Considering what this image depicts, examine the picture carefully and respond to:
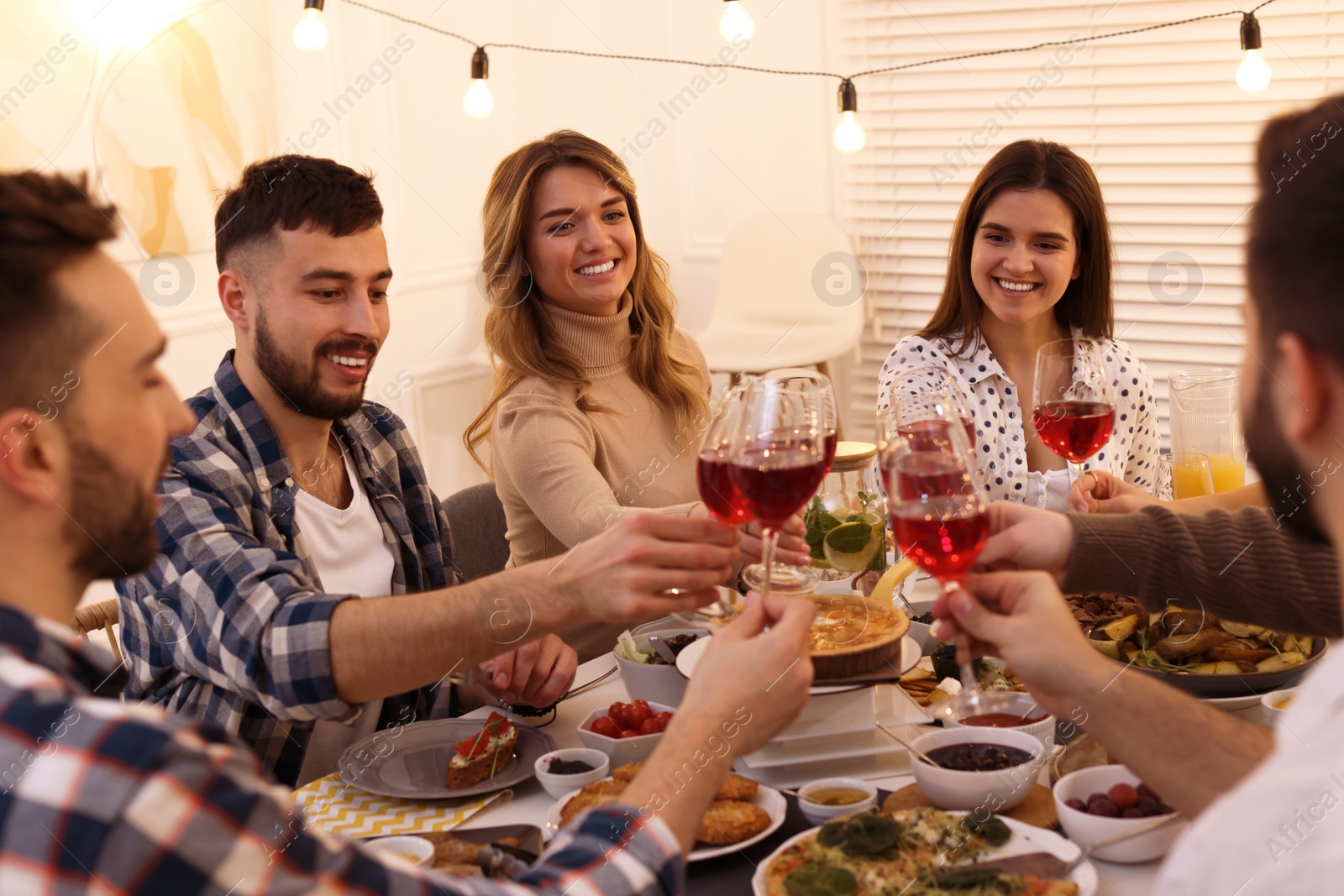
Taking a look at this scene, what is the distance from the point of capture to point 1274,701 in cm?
150

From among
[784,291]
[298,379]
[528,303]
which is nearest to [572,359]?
[528,303]

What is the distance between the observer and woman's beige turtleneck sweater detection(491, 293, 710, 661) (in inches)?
97.4

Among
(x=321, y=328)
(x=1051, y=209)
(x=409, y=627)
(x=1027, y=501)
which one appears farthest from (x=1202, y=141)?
(x=409, y=627)

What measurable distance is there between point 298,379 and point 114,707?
3.98 ft

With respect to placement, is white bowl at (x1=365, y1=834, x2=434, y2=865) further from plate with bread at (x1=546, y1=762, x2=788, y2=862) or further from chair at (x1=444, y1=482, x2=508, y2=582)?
chair at (x1=444, y1=482, x2=508, y2=582)

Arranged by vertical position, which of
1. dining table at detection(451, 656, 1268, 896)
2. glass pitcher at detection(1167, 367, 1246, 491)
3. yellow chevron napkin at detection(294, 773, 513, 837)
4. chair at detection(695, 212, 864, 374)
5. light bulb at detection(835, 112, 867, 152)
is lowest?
yellow chevron napkin at detection(294, 773, 513, 837)

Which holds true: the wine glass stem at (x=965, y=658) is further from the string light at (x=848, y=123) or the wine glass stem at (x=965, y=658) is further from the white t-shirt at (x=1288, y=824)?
the string light at (x=848, y=123)

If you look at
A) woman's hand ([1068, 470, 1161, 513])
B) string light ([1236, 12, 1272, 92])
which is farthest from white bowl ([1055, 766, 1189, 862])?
string light ([1236, 12, 1272, 92])

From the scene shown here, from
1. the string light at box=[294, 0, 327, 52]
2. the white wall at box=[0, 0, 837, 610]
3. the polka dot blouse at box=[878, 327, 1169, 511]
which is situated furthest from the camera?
the white wall at box=[0, 0, 837, 610]

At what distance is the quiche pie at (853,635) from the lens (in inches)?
57.2

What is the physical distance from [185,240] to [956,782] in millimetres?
3516

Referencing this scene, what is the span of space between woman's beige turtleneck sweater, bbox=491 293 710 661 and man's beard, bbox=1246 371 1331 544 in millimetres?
1285

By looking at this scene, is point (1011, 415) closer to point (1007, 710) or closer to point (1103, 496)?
point (1103, 496)

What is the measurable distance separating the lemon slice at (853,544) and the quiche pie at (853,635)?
0.38m
